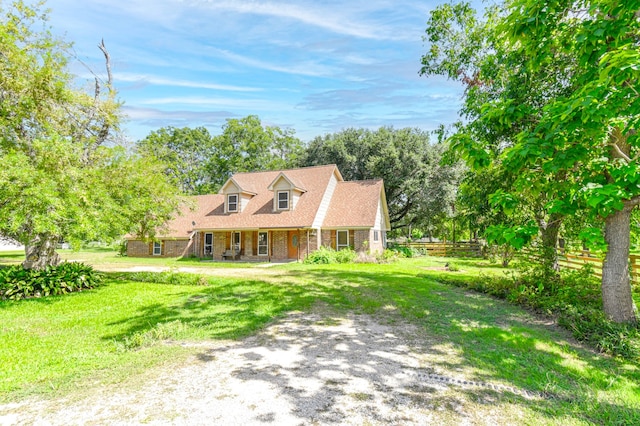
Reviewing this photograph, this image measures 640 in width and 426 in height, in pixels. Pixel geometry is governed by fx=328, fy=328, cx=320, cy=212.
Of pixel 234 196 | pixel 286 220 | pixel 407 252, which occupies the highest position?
pixel 234 196

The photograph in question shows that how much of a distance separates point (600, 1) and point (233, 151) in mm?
43105

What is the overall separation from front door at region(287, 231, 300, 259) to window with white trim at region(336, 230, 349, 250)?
9.28 feet

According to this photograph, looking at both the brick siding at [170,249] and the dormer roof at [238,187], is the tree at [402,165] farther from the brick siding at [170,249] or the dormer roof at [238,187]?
the brick siding at [170,249]

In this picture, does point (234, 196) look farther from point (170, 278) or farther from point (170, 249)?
point (170, 278)

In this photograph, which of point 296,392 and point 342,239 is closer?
point 296,392

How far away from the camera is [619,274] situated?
271 inches

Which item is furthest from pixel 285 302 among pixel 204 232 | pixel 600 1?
pixel 204 232

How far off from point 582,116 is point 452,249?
27.7 meters

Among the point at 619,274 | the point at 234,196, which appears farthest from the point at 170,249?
the point at 619,274

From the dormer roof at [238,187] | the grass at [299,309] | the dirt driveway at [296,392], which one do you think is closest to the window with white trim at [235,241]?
the dormer roof at [238,187]

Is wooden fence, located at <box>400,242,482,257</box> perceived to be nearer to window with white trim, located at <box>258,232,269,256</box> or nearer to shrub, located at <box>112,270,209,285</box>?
window with white trim, located at <box>258,232,269,256</box>

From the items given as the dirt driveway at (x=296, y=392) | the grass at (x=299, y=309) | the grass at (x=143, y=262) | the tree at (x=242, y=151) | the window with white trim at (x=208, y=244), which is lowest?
the grass at (x=143, y=262)

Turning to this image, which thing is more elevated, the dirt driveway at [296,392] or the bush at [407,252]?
the dirt driveway at [296,392]

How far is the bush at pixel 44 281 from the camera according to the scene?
34.5 feet
